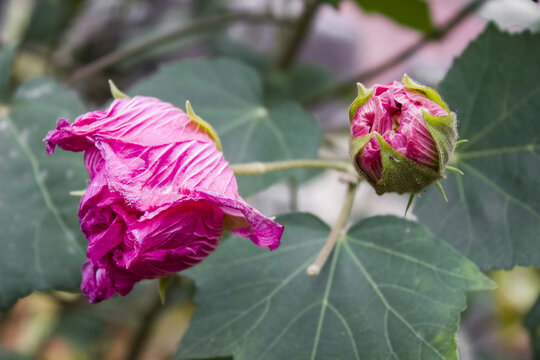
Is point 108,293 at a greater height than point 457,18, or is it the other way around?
point 457,18

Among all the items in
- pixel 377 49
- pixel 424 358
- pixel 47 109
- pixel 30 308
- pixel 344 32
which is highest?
pixel 47 109

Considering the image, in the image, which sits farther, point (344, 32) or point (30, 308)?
point (344, 32)

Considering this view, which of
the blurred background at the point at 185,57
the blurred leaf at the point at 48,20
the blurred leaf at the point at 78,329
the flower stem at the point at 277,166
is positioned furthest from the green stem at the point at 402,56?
the blurred leaf at the point at 78,329

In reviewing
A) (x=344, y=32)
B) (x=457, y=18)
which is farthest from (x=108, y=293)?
(x=344, y=32)

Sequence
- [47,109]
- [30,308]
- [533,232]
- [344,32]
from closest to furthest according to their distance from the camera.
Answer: [533,232] < [47,109] < [30,308] < [344,32]

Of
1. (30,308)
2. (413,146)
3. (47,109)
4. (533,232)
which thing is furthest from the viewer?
(30,308)

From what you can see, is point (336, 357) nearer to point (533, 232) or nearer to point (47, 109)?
point (533, 232)

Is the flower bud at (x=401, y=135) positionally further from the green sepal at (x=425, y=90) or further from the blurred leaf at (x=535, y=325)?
the blurred leaf at (x=535, y=325)

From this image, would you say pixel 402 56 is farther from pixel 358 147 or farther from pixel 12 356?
pixel 12 356
